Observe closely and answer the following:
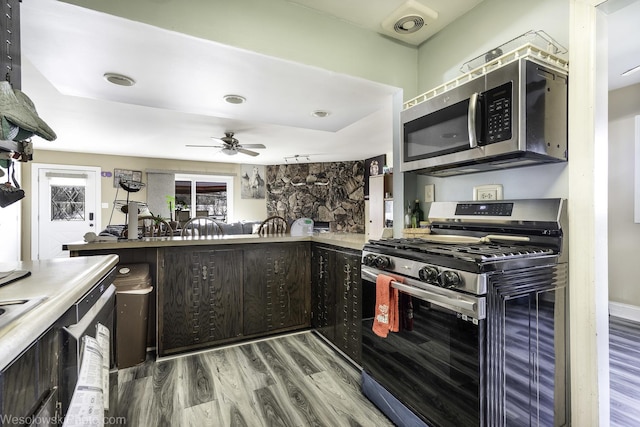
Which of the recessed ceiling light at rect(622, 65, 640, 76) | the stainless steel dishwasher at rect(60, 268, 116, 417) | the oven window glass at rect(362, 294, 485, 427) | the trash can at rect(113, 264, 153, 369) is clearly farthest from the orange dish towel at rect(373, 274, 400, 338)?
the recessed ceiling light at rect(622, 65, 640, 76)

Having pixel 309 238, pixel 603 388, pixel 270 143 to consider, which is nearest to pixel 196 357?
pixel 309 238

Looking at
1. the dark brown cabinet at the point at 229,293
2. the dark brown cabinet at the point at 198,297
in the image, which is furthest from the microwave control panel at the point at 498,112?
the dark brown cabinet at the point at 198,297

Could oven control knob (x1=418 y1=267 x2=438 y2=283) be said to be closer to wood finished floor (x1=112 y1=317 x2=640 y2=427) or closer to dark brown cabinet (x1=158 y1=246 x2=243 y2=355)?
wood finished floor (x1=112 y1=317 x2=640 y2=427)

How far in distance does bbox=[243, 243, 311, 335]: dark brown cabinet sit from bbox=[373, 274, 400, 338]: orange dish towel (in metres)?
1.27

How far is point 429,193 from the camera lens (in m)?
2.13

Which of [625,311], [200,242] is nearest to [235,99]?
[200,242]

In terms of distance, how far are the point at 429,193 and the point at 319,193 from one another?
5962 millimetres

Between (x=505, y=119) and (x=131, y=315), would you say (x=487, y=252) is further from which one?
(x=131, y=315)

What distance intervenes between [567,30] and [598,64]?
0.23 m

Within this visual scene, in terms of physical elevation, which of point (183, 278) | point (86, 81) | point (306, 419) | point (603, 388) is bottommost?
point (306, 419)

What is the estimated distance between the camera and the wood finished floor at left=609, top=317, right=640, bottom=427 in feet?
5.34

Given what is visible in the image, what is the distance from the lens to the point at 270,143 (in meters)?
5.42

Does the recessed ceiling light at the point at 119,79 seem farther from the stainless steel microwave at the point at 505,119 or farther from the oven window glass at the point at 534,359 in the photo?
the oven window glass at the point at 534,359

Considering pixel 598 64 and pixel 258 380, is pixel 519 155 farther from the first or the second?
pixel 258 380
